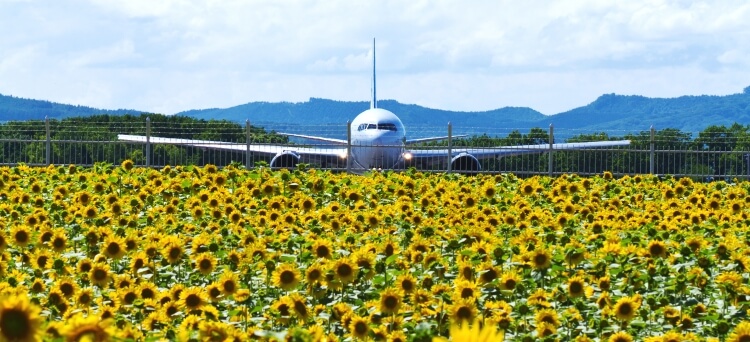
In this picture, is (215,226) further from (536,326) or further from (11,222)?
(536,326)

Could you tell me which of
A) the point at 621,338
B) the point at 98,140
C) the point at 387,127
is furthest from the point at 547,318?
the point at 387,127

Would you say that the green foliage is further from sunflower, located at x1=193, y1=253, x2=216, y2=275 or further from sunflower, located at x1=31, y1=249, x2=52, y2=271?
sunflower, located at x1=193, y1=253, x2=216, y2=275

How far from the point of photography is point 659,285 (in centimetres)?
661

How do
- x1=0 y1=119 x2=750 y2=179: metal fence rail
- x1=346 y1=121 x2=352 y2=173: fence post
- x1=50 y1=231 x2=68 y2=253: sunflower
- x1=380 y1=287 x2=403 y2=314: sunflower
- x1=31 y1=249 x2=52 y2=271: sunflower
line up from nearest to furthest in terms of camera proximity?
x1=380 y1=287 x2=403 y2=314: sunflower < x1=31 y1=249 x2=52 y2=271: sunflower < x1=50 y1=231 x2=68 y2=253: sunflower < x1=346 y1=121 x2=352 y2=173: fence post < x1=0 y1=119 x2=750 y2=179: metal fence rail

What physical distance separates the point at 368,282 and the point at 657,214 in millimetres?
3409

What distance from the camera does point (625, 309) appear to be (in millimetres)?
5461

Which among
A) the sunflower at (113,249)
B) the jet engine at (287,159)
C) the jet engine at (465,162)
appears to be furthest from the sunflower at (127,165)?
the jet engine at (287,159)

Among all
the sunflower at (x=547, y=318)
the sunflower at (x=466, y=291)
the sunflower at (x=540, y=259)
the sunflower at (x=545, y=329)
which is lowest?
the sunflower at (x=545, y=329)

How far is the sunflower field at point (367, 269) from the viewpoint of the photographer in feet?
17.2

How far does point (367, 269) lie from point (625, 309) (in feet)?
4.32

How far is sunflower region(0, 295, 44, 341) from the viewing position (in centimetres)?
308

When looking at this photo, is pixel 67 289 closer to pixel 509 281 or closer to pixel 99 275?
pixel 99 275

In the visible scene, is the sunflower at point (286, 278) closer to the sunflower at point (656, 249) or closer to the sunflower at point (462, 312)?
the sunflower at point (462, 312)

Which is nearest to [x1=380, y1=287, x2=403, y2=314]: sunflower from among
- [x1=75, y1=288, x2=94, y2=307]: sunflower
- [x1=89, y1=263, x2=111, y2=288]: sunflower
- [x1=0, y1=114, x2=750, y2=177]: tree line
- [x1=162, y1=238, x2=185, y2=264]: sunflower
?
[x1=75, y1=288, x2=94, y2=307]: sunflower
